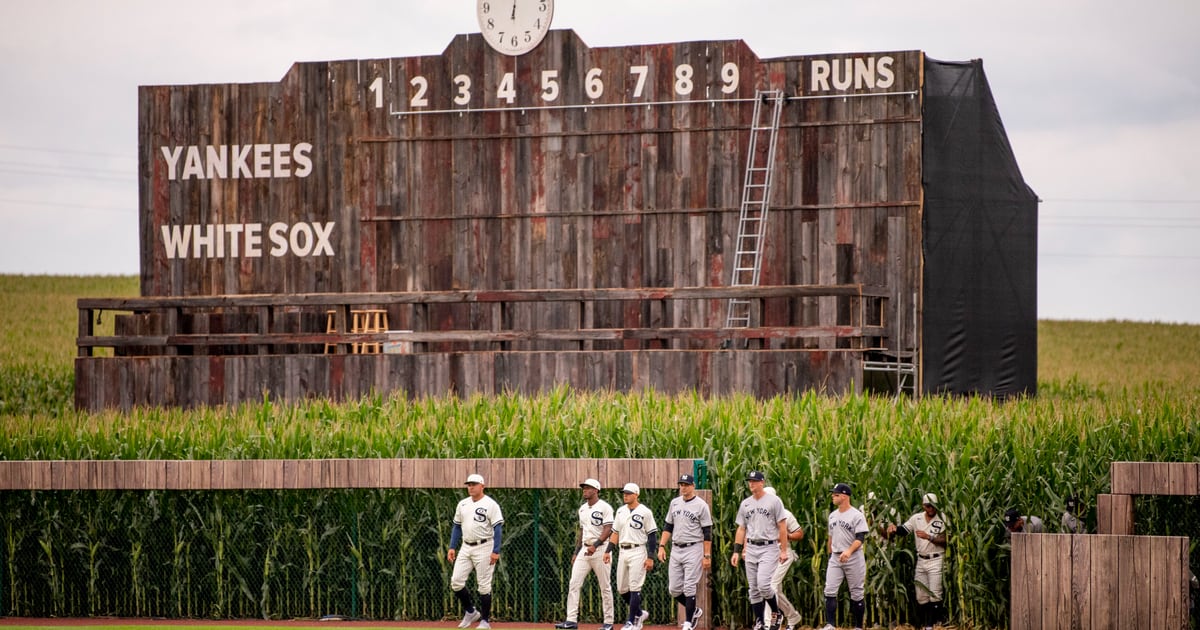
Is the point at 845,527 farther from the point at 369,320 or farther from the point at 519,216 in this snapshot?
the point at 369,320

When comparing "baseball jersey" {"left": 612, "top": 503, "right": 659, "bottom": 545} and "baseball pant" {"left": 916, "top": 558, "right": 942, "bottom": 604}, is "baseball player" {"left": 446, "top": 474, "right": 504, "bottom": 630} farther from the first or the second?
"baseball pant" {"left": 916, "top": 558, "right": 942, "bottom": 604}

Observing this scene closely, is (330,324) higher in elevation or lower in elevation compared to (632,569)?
higher

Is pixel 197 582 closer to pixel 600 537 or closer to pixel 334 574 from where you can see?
pixel 334 574

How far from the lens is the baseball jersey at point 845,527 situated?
65.0 feet

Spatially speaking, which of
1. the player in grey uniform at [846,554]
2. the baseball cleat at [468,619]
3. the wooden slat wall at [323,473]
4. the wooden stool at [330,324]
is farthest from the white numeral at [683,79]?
the baseball cleat at [468,619]

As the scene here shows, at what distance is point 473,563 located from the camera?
803 inches

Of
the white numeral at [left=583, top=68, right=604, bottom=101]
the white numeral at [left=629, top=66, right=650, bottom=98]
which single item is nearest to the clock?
the white numeral at [left=583, top=68, right=604, bottom=101]

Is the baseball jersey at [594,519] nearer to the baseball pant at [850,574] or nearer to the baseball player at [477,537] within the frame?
the baseball player at [477,537]

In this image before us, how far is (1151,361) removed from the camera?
221 feet

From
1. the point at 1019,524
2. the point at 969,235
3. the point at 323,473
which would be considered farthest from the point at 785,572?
the point at 969,235

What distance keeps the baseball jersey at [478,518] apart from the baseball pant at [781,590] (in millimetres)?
3548

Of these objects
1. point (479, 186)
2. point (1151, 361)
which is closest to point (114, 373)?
point (479, 186)

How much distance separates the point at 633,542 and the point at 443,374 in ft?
33.6

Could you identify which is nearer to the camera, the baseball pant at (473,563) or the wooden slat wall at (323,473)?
the baseball pant at (473,563)
